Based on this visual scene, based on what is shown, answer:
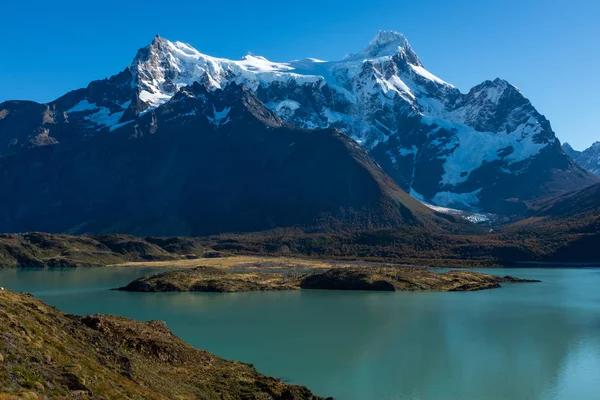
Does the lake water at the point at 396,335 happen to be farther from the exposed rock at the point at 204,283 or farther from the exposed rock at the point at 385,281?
the exposed rock at the point at 385,281

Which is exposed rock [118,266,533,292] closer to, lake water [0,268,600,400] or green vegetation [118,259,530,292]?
green vegetation [118,259,530,292]

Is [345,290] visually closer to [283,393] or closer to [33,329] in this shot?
[283,393]

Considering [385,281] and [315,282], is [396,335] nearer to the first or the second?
[385,281]

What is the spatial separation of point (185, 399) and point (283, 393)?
8912 millimetres

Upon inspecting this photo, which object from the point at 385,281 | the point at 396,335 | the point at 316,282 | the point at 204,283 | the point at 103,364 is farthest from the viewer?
the point at 316,282

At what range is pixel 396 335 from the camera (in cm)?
7556

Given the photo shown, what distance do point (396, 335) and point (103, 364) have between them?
154ft

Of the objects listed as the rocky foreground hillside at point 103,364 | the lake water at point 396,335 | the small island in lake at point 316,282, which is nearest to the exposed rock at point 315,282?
the small island in lake at point 316,282

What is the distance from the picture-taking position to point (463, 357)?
208 feet

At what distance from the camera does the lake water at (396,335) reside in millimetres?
52531

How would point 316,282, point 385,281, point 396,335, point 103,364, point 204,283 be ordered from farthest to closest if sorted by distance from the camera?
point 316,282, point 385,281, point 204,283, point 396,335, point 103,364

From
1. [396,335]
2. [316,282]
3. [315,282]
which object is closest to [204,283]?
[315,282]

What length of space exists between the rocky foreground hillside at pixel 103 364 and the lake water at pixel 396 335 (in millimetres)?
8704

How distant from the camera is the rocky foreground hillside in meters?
28.4
